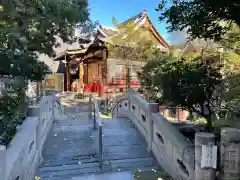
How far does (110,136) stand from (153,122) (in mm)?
1409

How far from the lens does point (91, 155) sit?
17.9 ft

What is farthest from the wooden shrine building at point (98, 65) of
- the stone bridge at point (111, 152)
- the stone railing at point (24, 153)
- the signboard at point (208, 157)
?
the signboard at point (208, 157)

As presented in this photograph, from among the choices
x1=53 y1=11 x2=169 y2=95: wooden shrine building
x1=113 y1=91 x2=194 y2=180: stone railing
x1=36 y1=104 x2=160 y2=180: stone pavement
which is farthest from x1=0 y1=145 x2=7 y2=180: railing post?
x1=53 y1=11 x2=169 y2=95: wooden shrine building

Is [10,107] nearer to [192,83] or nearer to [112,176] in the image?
[112,176]

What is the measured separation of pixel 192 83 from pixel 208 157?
1.55m

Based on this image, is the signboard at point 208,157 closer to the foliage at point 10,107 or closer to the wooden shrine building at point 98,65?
the foliage at point 10,107

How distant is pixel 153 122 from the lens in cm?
559

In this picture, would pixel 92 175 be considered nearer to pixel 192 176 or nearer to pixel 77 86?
pixel 192 176

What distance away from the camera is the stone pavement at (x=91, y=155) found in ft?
15.5

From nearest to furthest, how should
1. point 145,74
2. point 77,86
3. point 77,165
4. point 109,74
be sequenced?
point 77,165 → point 145,74 → point 109,74 → point 77,86

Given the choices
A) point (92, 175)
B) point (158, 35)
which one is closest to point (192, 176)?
point (92, 175)

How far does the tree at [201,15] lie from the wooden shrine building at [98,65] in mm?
9581

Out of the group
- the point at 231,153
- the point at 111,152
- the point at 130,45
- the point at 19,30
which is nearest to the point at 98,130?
the point at 111,152

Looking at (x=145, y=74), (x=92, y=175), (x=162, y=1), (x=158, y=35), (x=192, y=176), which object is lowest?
(x=92, y=175)
